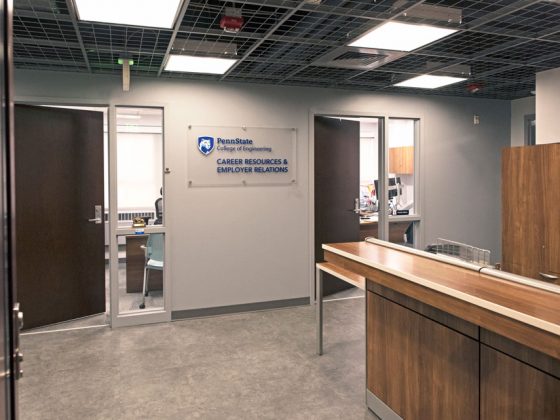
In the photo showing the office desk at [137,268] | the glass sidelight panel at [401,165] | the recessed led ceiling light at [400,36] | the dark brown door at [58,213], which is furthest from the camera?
the glass sidelight panel at [401,165]

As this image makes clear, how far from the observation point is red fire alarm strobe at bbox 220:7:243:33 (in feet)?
9.39

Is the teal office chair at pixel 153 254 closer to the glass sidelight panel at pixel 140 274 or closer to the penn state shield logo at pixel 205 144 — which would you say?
the glass sidelight panel at pixel 140 274

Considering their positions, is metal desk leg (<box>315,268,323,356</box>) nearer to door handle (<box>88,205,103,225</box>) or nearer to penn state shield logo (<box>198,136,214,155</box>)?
penn state shield logo (<box>198,136,214,155</box>)

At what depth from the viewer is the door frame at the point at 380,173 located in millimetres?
5137

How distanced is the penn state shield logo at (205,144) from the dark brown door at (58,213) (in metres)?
1.06

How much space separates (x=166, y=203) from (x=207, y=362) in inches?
65.7

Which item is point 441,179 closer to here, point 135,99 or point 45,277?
point 135,99

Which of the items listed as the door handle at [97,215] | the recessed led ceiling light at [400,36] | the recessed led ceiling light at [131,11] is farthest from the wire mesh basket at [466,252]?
the door handle at [97,215]

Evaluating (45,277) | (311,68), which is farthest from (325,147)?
(45,277)

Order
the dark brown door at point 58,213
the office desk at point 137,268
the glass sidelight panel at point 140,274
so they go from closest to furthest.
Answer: the dark brown door at point 58,213, the glass sidelight panel at point 140,274, the office desk at point 137,268

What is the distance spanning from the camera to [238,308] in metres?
4.92

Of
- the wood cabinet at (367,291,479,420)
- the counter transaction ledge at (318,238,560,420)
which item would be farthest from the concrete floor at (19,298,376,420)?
the counter transaction ledge at (318,238,560,420)

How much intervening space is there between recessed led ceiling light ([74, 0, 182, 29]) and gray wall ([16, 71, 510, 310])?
1.58m

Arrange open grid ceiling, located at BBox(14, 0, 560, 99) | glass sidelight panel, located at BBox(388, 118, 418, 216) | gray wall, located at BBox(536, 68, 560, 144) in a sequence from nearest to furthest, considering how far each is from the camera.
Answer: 1. open grid ceiling, located at BBox(14, 0, 560, 99)
2. gray wall, located at BBox(536, 68, 560, 144)
3. glass sidelight panel, located at BBox(388, 118, 418, 216)
